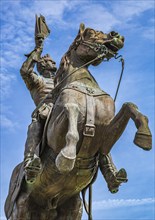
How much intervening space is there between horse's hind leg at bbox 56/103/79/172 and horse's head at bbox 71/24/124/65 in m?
1.18

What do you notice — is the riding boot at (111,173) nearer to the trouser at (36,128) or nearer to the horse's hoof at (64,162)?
the trouser at (36,128)

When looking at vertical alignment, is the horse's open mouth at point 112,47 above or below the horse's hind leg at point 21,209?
above

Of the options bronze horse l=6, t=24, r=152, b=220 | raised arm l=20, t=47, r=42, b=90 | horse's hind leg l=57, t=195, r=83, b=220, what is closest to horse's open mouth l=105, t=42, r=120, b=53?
bronze horse l=6, t=24, r=152, b=220

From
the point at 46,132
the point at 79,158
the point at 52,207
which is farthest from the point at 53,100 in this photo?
the point at 52,207

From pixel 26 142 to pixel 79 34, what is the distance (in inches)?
77.9

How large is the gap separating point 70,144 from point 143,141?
979 mm

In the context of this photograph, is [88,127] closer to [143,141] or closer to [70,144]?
[70,144]

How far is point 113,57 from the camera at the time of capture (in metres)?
8.06

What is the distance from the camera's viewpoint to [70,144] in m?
6.81

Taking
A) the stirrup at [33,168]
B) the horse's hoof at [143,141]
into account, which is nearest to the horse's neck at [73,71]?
the stirrup at [33,168]

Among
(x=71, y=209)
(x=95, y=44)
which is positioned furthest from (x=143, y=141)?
(x=71, y=209)

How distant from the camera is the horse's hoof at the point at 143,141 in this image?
675 centimetres

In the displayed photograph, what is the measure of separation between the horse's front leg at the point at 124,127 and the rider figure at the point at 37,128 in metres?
0.38

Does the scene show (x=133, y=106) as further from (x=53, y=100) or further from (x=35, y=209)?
(x=35, y=209)
